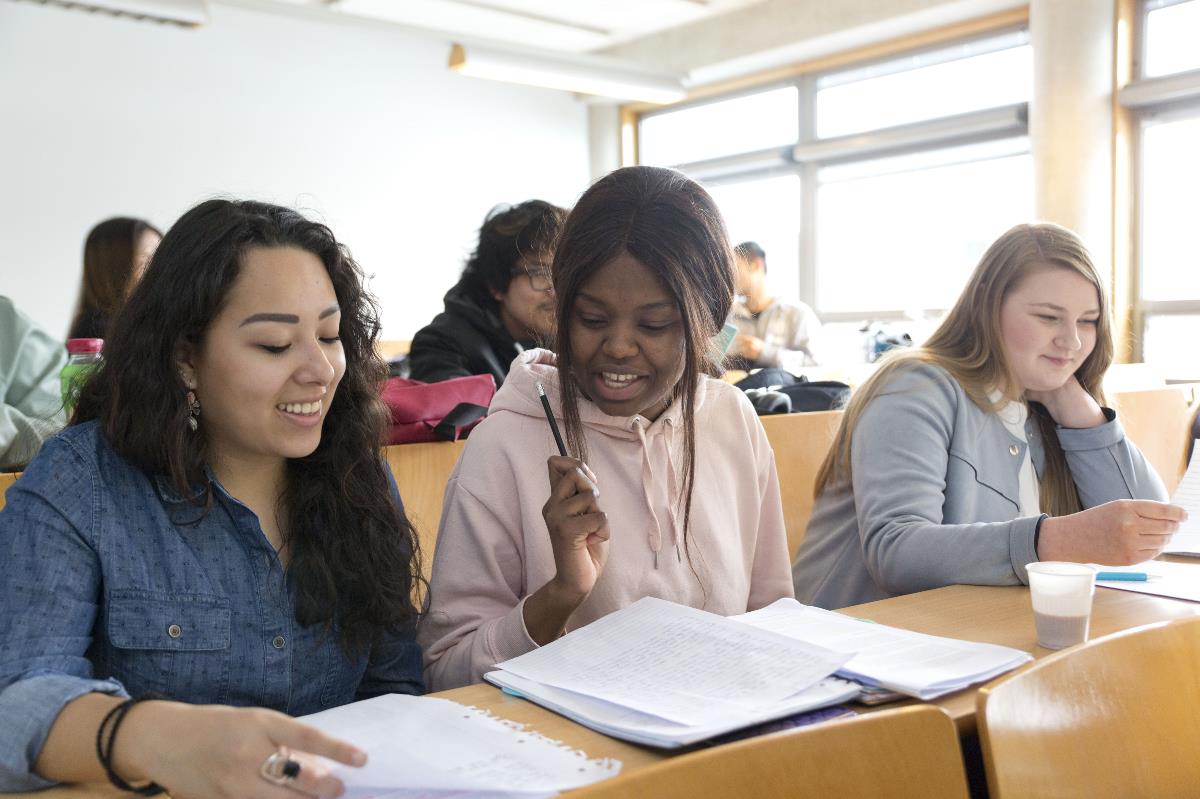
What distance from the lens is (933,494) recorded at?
5.41ft

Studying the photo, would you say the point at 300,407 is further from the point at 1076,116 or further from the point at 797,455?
the point at 1076,116

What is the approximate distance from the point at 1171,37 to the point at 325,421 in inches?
227

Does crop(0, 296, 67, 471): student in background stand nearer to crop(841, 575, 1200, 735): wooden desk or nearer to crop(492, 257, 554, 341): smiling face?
crop(492, 257, 554, 341): smiling face

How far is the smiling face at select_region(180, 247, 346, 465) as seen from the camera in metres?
1.09

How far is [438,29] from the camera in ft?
23.4

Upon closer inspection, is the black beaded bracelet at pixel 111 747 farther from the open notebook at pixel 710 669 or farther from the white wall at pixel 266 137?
the white wall at pixel 266 137

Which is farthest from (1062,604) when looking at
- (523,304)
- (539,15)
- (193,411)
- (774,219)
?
(774,219)

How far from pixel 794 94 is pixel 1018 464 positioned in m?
6.13

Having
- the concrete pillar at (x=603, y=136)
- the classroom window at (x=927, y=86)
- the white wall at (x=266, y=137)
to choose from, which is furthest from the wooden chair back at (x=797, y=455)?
the concrete pillar at (x=603, y=136)

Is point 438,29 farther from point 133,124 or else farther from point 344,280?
point 344,280

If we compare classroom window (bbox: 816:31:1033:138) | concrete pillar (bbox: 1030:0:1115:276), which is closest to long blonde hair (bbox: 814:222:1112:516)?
concrete pillar (bbox: 1030:0:1115:276)

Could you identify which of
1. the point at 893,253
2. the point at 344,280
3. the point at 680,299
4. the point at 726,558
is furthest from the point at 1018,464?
the point at 893,253

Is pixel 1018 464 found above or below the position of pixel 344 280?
below

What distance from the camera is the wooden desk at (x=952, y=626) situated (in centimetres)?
87
